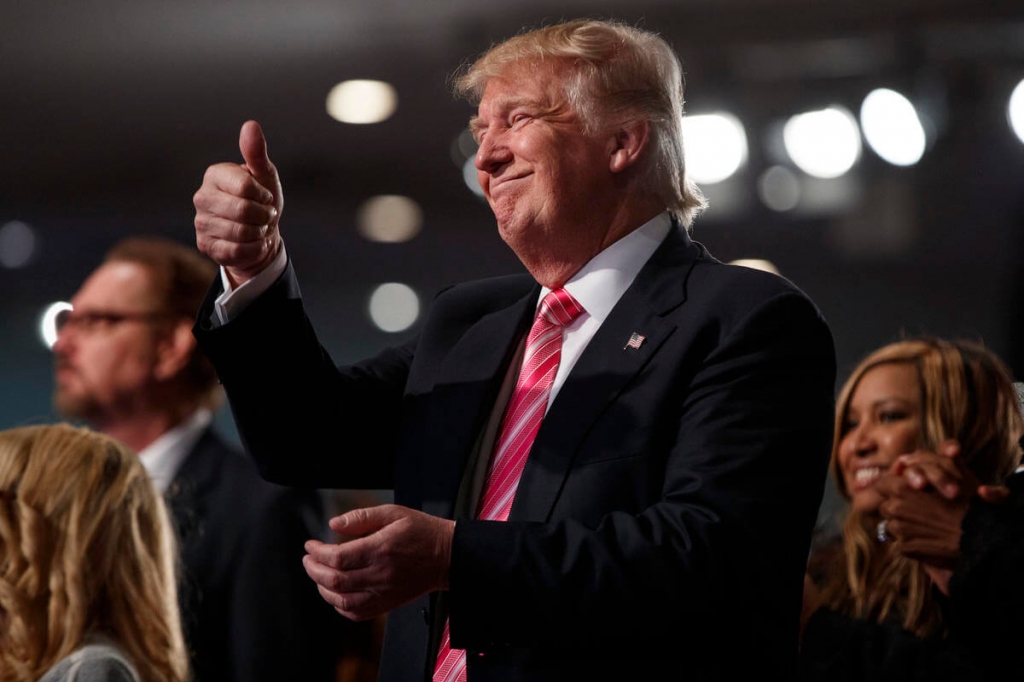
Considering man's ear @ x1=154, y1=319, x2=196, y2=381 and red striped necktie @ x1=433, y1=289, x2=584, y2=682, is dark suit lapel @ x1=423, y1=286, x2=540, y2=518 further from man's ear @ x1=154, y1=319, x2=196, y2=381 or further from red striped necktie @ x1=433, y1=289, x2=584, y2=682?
man's ear @ x1=154, y1=319, x2=196, y2=381

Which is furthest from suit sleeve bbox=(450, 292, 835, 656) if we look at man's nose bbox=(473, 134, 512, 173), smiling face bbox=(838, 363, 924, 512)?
smiling face bbox=(838, 363, 924, 512)

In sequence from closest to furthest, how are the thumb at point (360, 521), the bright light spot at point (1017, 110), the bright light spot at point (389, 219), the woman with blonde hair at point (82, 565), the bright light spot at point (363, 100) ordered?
the thumb at point (360, 521), the woman with blonde hair at point (82, 565), the bright light spot at point (1017, 110), the bright light spot at point (389, 219), the bright light spot at point (363, 100)

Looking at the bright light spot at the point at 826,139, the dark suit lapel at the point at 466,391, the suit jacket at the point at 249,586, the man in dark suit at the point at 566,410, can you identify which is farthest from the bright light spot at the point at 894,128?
the dark suit lapel at the point at 466,391

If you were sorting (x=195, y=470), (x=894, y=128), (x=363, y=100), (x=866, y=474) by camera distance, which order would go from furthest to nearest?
1. (x=363, y=100)
2. (x=894, y=128)
3. (x=195, y=470)
4. (x=866, y=474)

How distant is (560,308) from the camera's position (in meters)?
1.67

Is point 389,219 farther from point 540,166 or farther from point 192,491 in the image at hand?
point 540,166

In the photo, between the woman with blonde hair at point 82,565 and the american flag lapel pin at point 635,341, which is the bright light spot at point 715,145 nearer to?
the woman with blonde hair at point 82,565

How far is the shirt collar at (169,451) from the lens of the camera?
2.82 metres

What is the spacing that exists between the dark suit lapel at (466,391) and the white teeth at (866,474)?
120 centimetres

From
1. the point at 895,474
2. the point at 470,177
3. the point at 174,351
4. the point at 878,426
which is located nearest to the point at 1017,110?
the point at 878,426

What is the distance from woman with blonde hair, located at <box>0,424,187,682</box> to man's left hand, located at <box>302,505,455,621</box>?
0.83m

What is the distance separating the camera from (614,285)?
167cm

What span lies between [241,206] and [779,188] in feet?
8.64

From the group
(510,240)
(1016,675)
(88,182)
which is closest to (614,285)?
(510,240)
